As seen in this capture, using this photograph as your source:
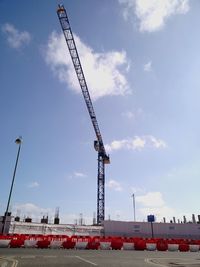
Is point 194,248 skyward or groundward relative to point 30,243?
groundward

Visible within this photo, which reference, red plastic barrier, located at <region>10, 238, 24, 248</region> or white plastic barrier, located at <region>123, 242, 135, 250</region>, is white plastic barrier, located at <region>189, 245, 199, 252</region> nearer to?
white plastic barrier, located at <region>123, 242, 135, 250</region>

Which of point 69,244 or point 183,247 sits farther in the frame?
point 183,247

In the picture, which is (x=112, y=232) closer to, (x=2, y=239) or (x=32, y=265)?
(x=2, y=239)

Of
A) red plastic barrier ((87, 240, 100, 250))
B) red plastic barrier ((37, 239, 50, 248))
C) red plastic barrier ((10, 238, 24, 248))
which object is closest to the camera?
red plastic barrier ((10, 238, 24, 248))

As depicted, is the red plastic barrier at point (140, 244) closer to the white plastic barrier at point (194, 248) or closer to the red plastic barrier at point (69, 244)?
the white plastic barrier at point (194, 248)

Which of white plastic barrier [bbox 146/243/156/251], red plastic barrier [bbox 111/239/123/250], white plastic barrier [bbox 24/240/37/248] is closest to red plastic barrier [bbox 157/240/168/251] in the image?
white plastic barrier [bbox 146/243/156/251]

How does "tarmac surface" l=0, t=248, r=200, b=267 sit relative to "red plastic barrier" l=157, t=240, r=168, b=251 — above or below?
below

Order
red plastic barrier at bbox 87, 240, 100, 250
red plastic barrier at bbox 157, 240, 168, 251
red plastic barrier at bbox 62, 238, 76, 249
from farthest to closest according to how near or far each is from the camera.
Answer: red plastic barrier at bbox 157, 240, 168, 251
red plastic barrier at bbox 87, 240, 100, 250
red plastic barrier at bbox 62, 238, 76, 249

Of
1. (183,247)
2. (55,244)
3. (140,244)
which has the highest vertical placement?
(140,244)

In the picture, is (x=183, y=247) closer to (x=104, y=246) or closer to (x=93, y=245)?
(x=104, y=246)

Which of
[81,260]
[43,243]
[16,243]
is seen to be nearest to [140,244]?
[43,243]

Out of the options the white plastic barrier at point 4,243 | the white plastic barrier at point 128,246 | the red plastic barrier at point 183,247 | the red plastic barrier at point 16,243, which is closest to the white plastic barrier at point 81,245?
the white plastic barrier at point 128,246

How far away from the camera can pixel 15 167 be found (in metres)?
27.7

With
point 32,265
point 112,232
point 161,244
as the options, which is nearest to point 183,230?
point 112,232
